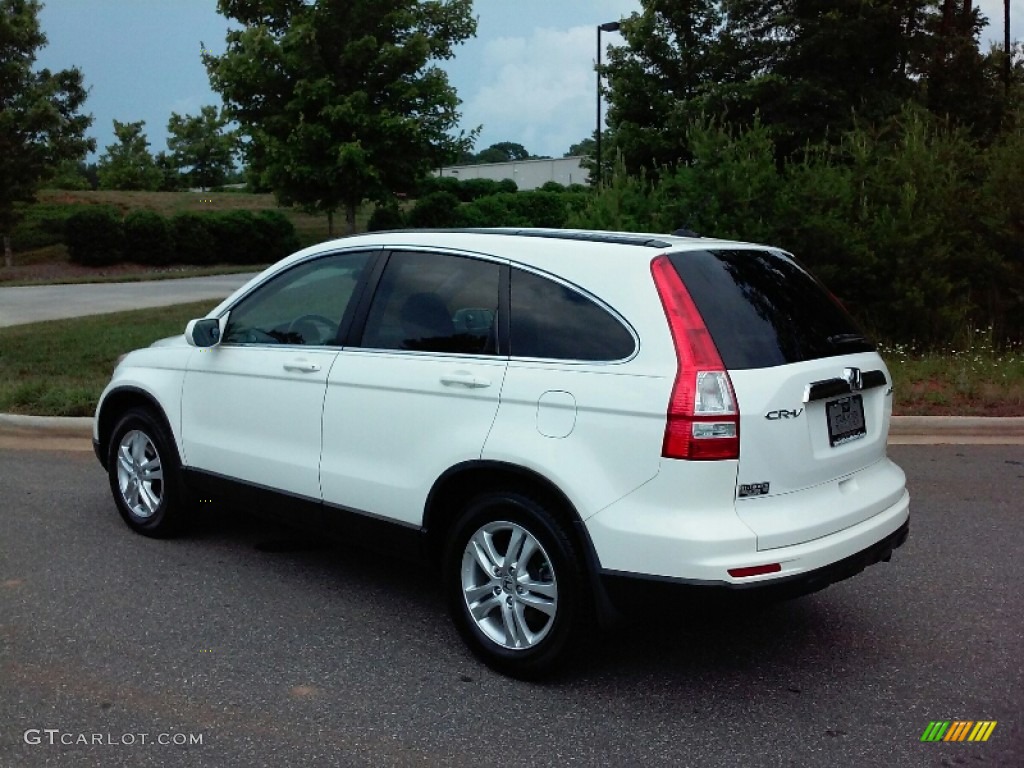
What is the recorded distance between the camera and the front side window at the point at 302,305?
16.0 feet

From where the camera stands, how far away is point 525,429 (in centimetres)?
389

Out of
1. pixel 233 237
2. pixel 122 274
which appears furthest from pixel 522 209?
pixel 122 274

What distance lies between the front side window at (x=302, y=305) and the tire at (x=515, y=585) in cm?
126

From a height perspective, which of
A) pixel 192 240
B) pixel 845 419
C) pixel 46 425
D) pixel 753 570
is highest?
pixel 192 240

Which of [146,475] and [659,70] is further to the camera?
[659,70]

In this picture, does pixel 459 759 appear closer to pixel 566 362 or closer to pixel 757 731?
pixel 757 731

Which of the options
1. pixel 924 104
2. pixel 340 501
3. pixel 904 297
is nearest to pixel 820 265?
pixel 904 297

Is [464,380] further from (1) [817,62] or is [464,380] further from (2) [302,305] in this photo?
(1) [817,62]

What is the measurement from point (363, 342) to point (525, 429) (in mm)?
1102

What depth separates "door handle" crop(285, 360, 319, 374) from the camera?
4.75 metres

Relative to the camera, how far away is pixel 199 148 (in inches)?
2243

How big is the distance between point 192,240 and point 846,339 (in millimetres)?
31272

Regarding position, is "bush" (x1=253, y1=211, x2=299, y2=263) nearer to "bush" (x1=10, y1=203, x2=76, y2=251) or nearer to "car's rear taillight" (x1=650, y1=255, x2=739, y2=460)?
"bush" (x1=10, y1=203, x2=76, y2=251)

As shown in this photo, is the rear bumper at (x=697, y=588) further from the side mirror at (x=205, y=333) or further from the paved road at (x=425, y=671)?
the side mirror at (x=205, y=333)
